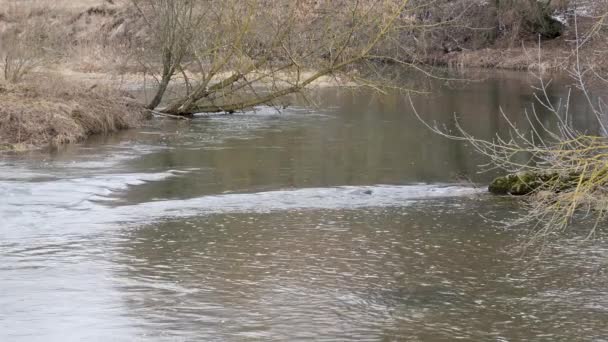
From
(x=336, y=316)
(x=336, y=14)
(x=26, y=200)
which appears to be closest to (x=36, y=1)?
(x=336, y=14)

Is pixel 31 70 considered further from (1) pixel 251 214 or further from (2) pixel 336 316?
(2) pixel 336 316

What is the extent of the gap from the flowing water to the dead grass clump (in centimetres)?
96

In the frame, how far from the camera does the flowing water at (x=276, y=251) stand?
10078 millimetres

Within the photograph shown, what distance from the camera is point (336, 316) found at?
10305mm

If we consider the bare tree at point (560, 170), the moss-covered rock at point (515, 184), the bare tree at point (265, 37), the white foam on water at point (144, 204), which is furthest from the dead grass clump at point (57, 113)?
the moss-covered rock at point (515, 184)

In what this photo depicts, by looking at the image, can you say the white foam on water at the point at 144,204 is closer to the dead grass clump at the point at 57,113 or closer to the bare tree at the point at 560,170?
the bare tree at the point at 560,170

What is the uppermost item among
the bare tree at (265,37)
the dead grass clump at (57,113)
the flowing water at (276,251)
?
the bare tree at (265,37)

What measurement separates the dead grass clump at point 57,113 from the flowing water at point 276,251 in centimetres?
96

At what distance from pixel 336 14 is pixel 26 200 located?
443 inches

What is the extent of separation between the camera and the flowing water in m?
10.1

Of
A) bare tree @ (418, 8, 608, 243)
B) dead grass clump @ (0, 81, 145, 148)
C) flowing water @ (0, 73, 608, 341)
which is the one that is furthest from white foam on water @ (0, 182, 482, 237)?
dead grass clump @ (0, 81, 145, 148)

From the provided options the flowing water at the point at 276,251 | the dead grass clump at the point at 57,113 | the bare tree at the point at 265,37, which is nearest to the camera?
the flowing water at the point at 276,251

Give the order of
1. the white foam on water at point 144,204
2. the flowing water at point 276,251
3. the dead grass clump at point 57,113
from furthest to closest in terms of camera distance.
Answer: the dead grass clump at point 57,113 < the white foam on water at point 144,204 < the flowing water at point 276,251

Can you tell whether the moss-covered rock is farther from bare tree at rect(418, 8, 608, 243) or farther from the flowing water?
the flowing water
